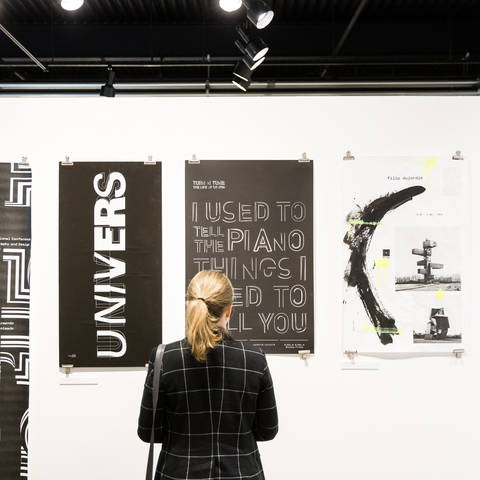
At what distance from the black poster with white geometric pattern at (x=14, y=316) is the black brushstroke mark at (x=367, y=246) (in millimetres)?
2301

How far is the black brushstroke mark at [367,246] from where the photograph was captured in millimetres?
3299

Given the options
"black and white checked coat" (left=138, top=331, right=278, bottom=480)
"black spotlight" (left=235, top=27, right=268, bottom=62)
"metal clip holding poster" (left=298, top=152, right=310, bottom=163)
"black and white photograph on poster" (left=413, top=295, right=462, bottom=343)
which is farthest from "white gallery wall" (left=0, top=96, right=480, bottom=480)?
"black and white checked coat" (left=138, top=331, right=278, bottom=480)

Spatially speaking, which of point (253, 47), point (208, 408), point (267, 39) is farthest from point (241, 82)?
point (208, 408)

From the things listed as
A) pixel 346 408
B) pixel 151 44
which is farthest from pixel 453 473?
pixel 151 44

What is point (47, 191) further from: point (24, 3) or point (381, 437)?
point (381, 437)

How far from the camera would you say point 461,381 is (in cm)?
333

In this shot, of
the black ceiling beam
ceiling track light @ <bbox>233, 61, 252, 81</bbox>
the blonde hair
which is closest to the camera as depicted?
the blonde hair

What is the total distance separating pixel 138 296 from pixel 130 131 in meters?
1.18

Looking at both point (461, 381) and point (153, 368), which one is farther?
point (461, 381)

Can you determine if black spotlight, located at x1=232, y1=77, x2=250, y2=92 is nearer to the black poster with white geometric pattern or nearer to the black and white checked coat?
the black poster with white geometric pattern

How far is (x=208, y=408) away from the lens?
1.85 meters

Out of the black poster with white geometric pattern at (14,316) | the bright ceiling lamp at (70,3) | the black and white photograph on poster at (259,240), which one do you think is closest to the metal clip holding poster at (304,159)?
the black and white photograph on poster at (259,240)

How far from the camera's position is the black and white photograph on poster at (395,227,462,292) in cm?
330

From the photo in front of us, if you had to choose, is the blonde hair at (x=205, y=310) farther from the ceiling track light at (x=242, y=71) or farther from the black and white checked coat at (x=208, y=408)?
the ceiling track light at (x=242, y=71)
